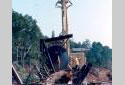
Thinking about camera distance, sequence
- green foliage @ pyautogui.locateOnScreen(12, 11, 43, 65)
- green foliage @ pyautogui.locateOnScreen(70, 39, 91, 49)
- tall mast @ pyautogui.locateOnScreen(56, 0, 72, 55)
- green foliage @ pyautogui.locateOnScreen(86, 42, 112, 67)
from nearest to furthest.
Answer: tall mast @ pyautogui.locateOnScreen(56, 0, 72, 55), green foliage @ pyautogui.locateOnScreen(12, 11, 43, 65), green foliage @ pyautogui.locateOnScreen(86, 42, 112, 67), green foliage @ pyautogui.locateOnScreen(70, 39, 91, 49)

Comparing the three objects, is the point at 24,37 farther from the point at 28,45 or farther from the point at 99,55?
the point at 99,55

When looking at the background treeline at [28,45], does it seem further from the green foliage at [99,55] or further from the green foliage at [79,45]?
the green foliage at [79,45]

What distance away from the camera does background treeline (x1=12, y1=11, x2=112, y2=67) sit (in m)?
34.8

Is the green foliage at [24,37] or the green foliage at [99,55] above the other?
the green foliage at [24,37]

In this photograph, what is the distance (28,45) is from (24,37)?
1160mm

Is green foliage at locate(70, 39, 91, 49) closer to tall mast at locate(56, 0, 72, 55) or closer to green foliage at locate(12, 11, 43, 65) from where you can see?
green foliage at locate(12, 11, 43, 65)

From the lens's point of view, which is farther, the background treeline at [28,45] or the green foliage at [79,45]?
the green foliage at [79,45]

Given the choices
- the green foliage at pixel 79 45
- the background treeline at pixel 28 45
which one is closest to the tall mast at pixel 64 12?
the background treeline at pixel 28 45

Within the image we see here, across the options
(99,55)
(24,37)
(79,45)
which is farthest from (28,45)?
(79,45)

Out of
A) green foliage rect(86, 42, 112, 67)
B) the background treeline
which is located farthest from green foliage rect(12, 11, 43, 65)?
green foliage rect(86, 42, 112, 67)

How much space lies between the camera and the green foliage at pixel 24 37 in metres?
34.6

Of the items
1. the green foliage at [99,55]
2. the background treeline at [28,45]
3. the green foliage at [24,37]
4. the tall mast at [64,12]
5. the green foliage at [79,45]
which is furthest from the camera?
the green foliage at [79,45]

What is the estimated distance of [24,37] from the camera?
37875 millimetres

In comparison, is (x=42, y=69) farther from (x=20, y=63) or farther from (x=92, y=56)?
(x=92, y=56)
